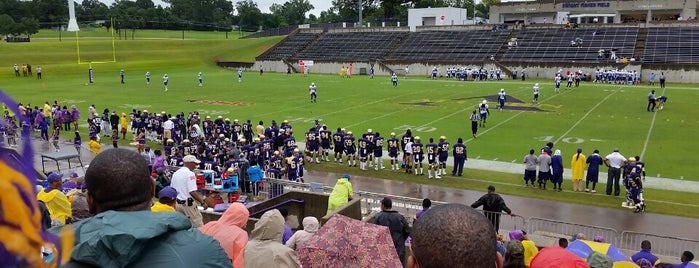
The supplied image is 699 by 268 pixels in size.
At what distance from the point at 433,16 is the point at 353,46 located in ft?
40.4

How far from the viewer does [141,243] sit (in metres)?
2.12

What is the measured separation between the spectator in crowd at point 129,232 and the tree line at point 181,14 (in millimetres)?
65804

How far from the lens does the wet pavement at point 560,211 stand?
1272 centimetres

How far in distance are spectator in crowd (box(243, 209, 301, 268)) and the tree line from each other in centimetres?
6373

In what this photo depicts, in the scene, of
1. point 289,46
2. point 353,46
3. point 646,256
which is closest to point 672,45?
point 353,46

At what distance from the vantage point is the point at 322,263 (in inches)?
226

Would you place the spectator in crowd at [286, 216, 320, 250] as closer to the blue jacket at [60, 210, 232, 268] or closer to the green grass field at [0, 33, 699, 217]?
the blue jacket at [60, 210, 232, 268]

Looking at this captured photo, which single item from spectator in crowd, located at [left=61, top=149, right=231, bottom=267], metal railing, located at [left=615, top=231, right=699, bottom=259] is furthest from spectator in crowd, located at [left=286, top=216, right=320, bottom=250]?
metal railing, located at [left=615, top=231, right=699, bottom=259]

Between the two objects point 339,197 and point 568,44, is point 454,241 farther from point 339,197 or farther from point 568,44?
point 568,44

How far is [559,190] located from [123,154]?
583 inches

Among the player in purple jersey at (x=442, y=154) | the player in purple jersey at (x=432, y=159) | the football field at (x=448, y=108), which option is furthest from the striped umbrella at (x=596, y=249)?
the football field at (x=448, y=108)

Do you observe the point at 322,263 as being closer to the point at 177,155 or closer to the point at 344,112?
the point at 177,155

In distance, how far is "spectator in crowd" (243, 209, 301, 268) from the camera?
16.3 feet

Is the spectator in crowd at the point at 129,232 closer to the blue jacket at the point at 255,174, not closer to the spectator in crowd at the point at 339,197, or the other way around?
the spectator in crowd at the point at 339,197
